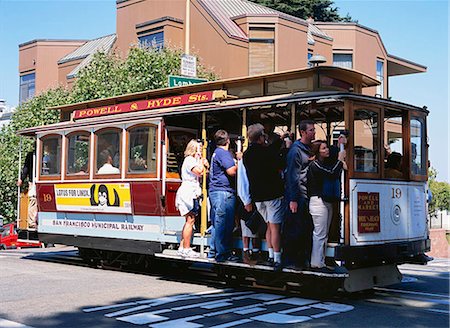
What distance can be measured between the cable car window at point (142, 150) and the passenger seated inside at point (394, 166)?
4171 millimetres

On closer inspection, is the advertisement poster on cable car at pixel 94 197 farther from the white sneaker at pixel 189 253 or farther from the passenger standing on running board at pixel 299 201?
the passenger standing on running board at pixel 299 201

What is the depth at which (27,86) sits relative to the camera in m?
41.8

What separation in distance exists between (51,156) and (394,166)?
295 inches

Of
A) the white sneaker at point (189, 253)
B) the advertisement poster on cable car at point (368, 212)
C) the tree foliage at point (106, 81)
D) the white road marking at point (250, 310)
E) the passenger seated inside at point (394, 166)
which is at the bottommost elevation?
the white road marking at point (250, 310)

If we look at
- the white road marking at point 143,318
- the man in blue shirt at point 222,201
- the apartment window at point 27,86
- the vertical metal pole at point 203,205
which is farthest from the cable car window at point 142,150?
the apartment window at point 27,86

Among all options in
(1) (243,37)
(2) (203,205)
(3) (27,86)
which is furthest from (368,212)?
(3) (27,86)

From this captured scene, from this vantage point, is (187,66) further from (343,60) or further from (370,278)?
(343,60)

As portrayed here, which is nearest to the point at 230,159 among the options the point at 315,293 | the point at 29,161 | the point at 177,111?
the point at 177,111

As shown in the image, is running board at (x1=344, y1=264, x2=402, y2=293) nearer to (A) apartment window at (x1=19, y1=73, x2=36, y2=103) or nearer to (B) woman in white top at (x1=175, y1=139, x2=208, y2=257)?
(B) woman in white top at (x1=175, y1=139, x2=208, y2=257)

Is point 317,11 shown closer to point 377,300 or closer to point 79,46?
point 79,46

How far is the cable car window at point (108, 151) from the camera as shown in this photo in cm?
1215

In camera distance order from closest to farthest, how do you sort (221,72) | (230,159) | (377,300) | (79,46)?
1. (377,300)
2. (230,159)
3. (221,72)
4. (79,46)

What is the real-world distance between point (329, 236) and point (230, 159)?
77.7 inches

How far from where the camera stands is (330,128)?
439 inches
